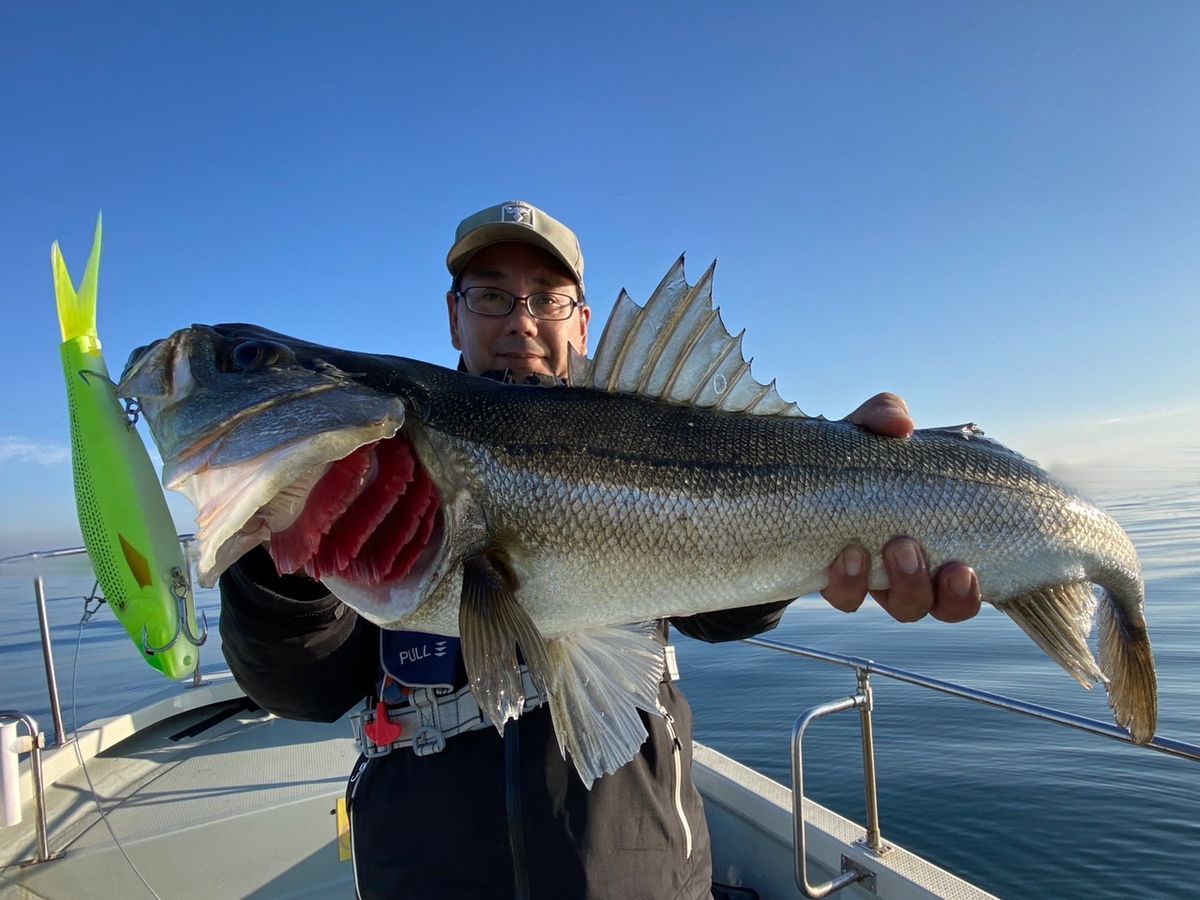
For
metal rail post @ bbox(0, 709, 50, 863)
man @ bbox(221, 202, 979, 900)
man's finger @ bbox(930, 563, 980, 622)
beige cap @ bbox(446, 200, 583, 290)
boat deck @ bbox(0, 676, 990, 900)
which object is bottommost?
boat deck @ bbox(0, 676, 990, 900)

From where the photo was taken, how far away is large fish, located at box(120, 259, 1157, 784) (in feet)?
5.83

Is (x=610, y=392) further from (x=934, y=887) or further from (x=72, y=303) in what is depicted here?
(x=934, y=887)

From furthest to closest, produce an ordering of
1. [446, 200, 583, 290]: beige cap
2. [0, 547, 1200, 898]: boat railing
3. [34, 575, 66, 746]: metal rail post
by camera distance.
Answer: [34, 575, 66, 746]: metal rail post, [446, 200, 583, 290]: beige cap, [0, 547, 1200, 898]: boat railing

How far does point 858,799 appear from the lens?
730 centimetres

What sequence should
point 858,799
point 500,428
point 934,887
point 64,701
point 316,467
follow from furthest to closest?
point 64,701 → point 858,799 → point 934,887 → point 500,428 → point 316,467

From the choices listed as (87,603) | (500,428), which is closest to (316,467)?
(500,428)

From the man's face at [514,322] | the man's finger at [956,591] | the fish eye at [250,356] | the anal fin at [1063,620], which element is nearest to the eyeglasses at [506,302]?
the man's face at [514,322]

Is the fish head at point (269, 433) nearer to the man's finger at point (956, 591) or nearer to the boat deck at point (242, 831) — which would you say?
the man's finger at point (956, 591)

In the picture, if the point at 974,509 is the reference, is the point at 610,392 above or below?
above

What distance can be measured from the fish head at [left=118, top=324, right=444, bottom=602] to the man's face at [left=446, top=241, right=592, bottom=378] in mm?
1458

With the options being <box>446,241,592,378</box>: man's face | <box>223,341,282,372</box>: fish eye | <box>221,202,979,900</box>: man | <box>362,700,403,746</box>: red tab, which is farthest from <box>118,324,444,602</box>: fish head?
<box>446,241,592,378</box>: man's face

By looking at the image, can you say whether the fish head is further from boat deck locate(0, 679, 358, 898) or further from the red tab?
boat deck locate(0, 679, 358, 898)

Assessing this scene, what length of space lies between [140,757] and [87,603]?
384 centimetres

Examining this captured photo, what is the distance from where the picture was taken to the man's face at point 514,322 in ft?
11.2
